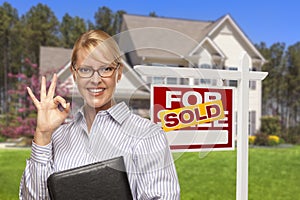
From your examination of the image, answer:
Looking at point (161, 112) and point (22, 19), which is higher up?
point (22, 19)

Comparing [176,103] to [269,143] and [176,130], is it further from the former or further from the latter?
[269,143]

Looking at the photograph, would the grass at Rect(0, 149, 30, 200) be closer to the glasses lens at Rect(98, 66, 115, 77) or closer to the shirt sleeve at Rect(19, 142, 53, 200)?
the shirt sleeve at Rect(19, 142, 53, 200)

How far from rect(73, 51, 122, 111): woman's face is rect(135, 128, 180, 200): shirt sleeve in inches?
7.4

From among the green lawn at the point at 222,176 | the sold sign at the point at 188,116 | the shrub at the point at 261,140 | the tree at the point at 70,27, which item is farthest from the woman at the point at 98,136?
the tree at the point at 70,27

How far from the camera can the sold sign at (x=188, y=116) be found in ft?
7.05

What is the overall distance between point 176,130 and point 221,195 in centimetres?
453

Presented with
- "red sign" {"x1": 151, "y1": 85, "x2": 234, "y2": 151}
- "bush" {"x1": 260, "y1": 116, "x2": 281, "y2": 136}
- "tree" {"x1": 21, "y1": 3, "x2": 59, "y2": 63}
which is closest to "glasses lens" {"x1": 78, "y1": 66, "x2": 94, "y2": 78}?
"red sign" {"x1": 151, "y1": 85, "x2": 234, "y2": 151}

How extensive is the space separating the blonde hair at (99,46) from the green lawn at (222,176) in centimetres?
392

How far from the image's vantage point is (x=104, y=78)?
50.3 inches

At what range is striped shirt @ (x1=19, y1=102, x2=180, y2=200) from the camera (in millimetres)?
1240

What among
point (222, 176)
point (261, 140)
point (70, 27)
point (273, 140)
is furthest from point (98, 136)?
point (70, 27)

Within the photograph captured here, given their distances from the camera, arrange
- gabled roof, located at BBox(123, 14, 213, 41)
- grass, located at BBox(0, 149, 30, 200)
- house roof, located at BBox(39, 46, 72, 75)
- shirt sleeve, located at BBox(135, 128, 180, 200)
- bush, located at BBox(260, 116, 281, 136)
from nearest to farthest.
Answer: shirt sleeve, located at BBox(135, 128, 180, 200), grass, located at BBox(0, 149, 30, 200), house roof, located at BBox(39, 46, 72, 75), bush, located at BBox(260, 116, 281, 136), gabled roof, located at BBox(123, 14, 213, 41)

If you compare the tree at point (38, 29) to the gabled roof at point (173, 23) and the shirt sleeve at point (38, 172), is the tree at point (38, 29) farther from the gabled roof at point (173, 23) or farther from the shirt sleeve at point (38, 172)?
the shirt sleeve at point (38, 172)

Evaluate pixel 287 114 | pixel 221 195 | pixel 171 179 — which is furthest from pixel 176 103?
pixel 287 114
